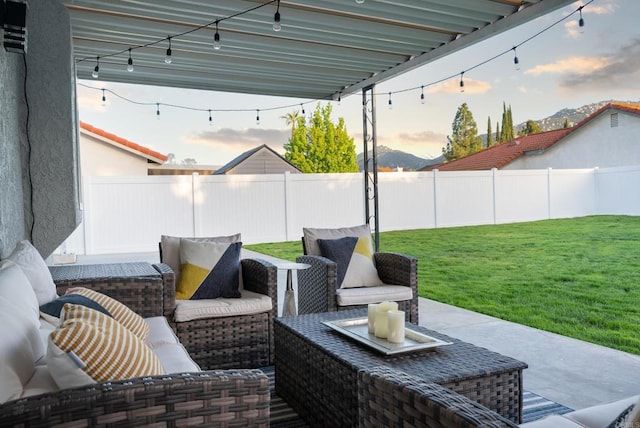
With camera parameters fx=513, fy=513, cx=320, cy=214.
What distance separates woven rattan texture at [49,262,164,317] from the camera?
9.02 feet

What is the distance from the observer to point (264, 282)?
326 cm

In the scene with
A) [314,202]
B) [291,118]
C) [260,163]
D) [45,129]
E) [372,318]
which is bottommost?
[372,318]

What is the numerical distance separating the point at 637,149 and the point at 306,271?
1277 centimetres

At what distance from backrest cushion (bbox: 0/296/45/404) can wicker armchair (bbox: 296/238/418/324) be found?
1.94m

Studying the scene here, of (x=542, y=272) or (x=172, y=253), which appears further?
(x=542, y=272)

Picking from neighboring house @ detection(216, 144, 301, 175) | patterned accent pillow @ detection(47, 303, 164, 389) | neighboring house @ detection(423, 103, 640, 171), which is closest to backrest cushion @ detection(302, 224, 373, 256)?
patterned accent pillow @ detection(47, 303, 164, 389)

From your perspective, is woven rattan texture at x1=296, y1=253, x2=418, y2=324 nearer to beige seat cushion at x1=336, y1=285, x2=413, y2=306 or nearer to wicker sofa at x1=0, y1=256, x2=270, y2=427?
beige seat cushion at x1=336, y1=285, x2=413, y2=306

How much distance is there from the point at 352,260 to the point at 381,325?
59.2 inches

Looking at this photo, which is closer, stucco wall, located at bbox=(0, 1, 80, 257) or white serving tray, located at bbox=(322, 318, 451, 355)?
white serving tray, located at bbox=(322, 318, 451, 355)

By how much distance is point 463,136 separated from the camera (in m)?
24.5

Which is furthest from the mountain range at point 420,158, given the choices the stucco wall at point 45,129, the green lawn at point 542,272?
the stucco wall at point 45,129

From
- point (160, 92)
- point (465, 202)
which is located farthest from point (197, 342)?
point (160, 92)

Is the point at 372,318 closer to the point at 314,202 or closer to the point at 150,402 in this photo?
the point at 150,402

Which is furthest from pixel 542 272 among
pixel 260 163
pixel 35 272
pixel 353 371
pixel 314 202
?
pixel 260 163
